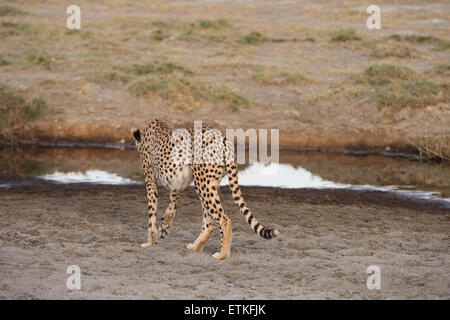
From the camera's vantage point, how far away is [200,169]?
21.7 feet

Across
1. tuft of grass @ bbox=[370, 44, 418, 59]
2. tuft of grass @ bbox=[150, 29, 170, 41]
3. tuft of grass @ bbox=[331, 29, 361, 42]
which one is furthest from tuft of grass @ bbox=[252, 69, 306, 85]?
tuft of grass @ bbox=[150, 29, 170, 41]

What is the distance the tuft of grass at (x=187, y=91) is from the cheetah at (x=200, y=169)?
1049 centimetres

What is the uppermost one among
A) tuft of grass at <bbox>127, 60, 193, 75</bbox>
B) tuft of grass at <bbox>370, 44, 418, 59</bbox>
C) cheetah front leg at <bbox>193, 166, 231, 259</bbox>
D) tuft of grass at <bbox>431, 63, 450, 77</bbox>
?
tuft of grass at <bbox>370, 44, 418, 59</bbox>

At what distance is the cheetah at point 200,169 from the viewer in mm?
6543

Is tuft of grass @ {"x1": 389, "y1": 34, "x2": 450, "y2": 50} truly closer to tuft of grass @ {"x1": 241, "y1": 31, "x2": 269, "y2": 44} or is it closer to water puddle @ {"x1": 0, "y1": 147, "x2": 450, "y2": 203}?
tuft of grass @ {"x1": 241, "y1": 31, "x2": 269, "y2": 44}

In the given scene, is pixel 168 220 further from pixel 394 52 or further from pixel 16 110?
pixel 394 52

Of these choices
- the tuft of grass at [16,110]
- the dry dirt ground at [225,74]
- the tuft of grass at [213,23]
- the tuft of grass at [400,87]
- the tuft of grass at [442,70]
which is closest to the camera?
the tuft of grass at [16,110]

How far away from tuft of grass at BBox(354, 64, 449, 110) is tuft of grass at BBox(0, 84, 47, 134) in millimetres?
8244

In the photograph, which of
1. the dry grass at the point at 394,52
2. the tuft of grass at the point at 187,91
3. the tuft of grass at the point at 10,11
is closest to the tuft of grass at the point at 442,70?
the dry grass at the point at 394,52

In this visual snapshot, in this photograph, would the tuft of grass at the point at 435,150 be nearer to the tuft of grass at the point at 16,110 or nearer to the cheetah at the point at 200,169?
the cheetah at the point at 200,169

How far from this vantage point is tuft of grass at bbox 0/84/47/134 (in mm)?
15445

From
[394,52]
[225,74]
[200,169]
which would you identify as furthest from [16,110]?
[394,52]
